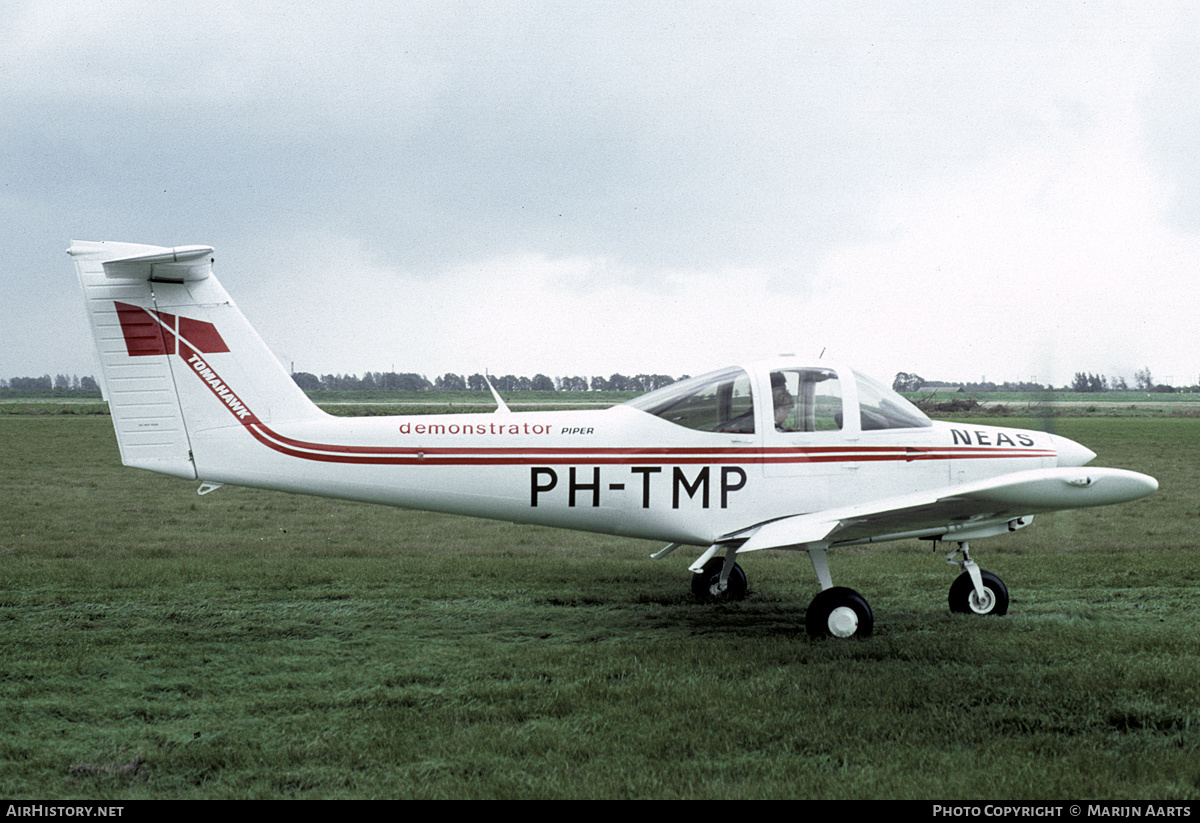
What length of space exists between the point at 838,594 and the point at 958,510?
1224 mm

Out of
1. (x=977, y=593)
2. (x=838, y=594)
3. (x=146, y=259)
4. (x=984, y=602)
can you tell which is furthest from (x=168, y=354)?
(x=984, y=602)

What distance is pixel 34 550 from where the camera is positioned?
11742 mm

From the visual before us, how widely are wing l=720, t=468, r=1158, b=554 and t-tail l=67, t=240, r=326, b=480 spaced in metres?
4.40

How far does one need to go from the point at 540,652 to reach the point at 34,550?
889 cm

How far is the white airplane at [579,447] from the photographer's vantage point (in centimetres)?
710

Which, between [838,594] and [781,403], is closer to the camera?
[838,594]

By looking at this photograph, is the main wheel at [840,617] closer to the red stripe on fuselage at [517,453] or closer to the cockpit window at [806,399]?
the red stripe on fuselage at [517,453]

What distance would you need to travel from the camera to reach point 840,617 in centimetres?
695

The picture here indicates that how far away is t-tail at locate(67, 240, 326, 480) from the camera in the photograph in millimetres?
7008

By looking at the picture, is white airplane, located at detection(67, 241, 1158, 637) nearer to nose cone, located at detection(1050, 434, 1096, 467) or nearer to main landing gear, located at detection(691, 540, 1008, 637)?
main landing gear, located at detection(691, 540, 1008, 637)

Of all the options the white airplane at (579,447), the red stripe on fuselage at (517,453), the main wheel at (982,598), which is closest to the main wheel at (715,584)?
the white airplane at (579,447)

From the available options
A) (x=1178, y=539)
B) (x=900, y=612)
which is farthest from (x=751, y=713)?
(x=1178, y=539)

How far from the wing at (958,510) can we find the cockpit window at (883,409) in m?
0.67

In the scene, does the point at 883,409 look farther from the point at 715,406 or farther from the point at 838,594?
the point at 838,594
